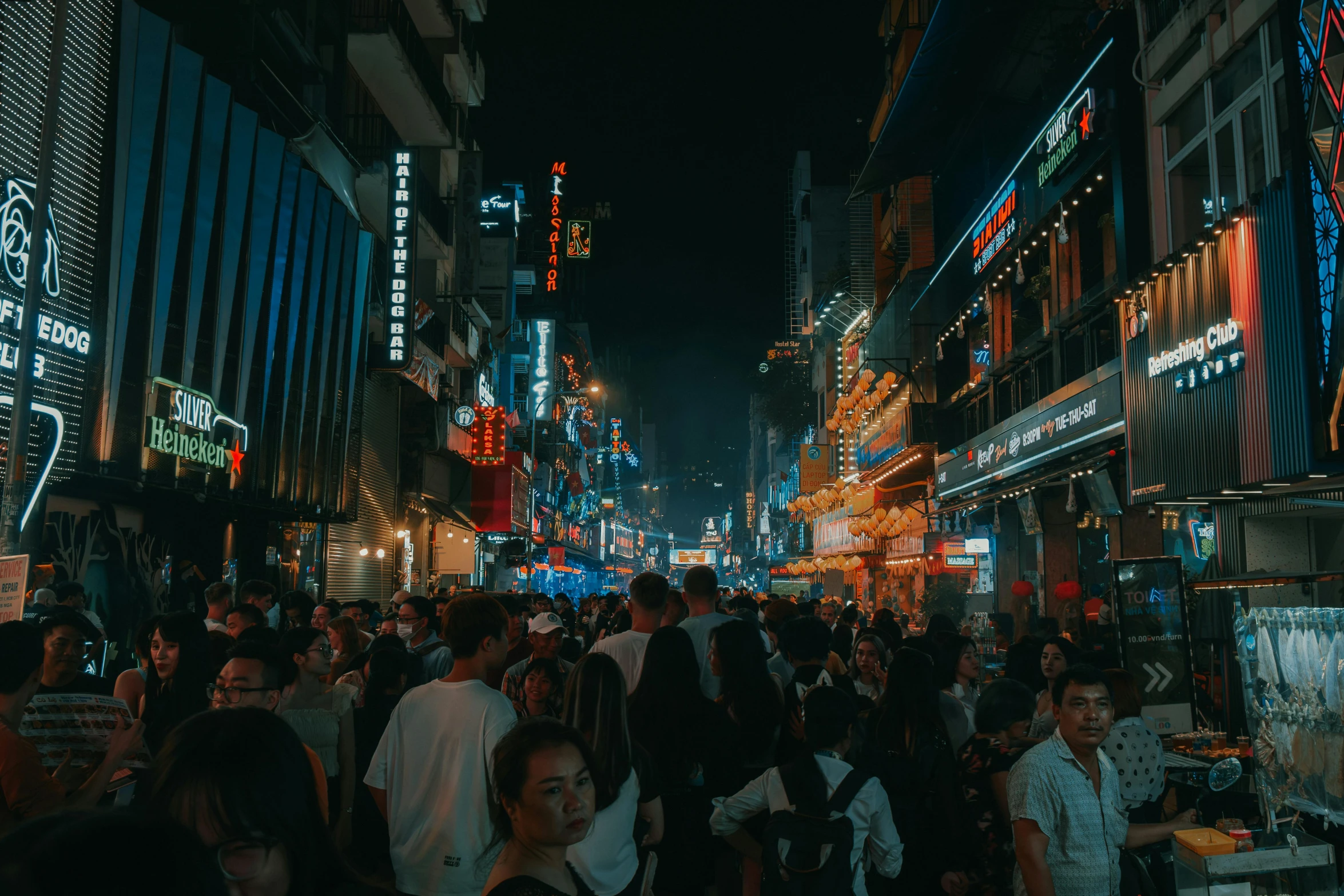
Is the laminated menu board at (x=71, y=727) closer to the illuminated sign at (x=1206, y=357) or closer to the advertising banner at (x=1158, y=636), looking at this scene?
the advertising banner at (x=1158, y=636)

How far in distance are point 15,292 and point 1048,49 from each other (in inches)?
859

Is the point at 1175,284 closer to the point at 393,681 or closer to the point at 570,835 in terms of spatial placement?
the point at 393,681

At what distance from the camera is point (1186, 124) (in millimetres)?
14977

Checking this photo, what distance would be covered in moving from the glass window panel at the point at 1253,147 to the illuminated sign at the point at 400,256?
1839 cm

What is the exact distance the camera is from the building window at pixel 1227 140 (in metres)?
12.3

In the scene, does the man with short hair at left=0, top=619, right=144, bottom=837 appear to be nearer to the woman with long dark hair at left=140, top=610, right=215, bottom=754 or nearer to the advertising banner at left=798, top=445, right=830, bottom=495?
the woman with long dark hair at left=140, top=610, right=215, bottom=754

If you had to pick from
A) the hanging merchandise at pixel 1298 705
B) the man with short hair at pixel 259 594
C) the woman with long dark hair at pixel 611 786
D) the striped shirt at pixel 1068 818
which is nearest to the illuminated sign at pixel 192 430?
the man with short hair at pixel 259 594

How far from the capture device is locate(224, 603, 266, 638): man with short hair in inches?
308

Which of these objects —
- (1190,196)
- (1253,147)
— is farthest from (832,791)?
(1190,196)

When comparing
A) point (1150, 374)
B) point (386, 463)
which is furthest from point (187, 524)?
point (1150, 374)

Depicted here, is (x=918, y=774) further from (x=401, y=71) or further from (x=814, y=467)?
(x=814, y=467)

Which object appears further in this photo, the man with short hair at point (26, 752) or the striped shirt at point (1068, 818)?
the striped shirt at point (1068, 818)

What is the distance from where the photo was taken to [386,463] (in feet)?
99.2

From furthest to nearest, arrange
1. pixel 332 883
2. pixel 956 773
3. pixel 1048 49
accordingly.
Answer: pixel 1048 49, pixel 956 773, pixel 332 883
